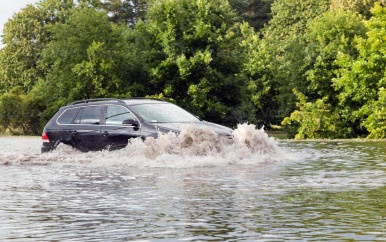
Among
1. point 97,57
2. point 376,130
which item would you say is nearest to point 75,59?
point 97,57

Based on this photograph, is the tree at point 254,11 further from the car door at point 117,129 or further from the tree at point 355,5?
the car door at point 117,129

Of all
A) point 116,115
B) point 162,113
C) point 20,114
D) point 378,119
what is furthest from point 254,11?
point 116,115

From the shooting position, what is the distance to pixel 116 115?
21.6m

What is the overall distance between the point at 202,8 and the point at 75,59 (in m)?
9.92

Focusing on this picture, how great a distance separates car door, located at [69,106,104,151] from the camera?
21459mm

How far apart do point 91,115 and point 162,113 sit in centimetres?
179

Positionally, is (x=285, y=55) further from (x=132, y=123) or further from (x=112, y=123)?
(x=132, y=123)

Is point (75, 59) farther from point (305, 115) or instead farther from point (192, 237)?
point (192, 237)

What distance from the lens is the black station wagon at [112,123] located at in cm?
2089

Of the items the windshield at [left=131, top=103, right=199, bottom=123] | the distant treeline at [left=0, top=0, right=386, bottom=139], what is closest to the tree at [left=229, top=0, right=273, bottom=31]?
the distant treeline at [left=0, top=0, right=386, bottom=139]

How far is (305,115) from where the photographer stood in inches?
2120

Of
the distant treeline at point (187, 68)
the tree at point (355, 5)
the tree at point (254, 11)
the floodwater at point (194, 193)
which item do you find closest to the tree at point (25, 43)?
the distant treeline at point (187, 68)

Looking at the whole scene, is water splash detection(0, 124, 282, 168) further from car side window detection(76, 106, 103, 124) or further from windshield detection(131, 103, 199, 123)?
windshield detection(131, 103, 199, 123)

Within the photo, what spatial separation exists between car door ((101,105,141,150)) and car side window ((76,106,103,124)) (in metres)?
0.21
